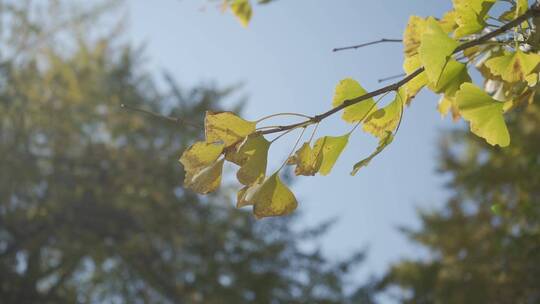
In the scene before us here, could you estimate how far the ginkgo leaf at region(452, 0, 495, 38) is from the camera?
421mm

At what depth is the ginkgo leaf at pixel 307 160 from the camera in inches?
16.6

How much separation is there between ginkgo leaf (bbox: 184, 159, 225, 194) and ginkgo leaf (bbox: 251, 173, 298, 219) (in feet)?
0.12

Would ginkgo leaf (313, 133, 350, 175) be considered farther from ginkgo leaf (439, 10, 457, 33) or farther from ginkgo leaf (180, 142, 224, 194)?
ginkgo leaf (439, 10, 457, 33)

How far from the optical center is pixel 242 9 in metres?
0.69

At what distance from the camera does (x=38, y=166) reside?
232 inches

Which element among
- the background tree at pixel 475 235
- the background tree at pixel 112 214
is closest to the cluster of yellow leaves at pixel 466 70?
the background tree at pixel 475 235

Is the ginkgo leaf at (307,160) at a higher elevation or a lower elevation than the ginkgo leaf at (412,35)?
lower

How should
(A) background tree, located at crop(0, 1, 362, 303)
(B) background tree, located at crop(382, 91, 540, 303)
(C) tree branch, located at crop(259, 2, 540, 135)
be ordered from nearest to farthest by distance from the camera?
(C) tree branch, located at crop(259, 2, 540, 135)
(B) background tree, located at crop(382, 91, 540, 303)
(A) background tree, located at crop(0, 1, 362, 303)

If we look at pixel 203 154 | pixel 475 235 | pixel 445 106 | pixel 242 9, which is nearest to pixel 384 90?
pixel 203 154

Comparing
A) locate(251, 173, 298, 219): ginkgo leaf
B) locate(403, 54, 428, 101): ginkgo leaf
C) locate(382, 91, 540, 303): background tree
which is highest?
locate(403, 54, 428, 101): ginkgo leaf

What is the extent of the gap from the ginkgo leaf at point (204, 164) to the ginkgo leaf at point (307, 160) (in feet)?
0.22

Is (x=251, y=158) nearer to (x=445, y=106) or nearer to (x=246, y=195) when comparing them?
(x=246, y=195)

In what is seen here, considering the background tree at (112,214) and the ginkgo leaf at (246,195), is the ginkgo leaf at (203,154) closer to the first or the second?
the ginkgo leaf at (246,195)

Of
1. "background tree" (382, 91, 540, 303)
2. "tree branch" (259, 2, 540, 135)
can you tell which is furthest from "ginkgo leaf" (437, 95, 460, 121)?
"background tree" (382, 91, 540, 303)
